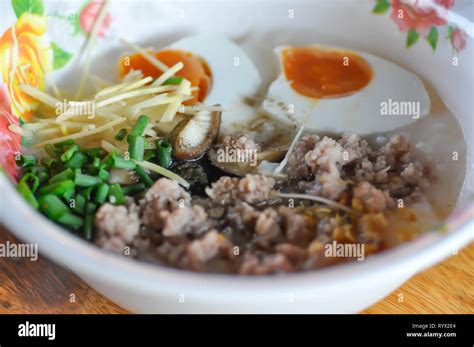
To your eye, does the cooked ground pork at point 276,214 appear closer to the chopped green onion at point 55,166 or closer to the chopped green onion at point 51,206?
the chopped green onion at point 51,206

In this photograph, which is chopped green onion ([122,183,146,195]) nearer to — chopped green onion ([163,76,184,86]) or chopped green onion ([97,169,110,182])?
chopped green onion ([97,169,110,182])

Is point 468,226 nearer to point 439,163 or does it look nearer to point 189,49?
point 439,163

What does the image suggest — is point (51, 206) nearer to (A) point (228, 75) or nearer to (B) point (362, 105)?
(A) point (228, 75)

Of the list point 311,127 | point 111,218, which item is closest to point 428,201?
point 311,127

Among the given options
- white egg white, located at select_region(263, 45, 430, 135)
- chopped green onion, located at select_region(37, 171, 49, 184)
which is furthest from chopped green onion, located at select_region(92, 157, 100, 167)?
white egg white, located at select_region(263, 45, 430, 135)

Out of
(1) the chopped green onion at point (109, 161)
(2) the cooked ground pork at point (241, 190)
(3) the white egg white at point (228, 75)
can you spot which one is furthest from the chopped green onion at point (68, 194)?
(3) the white egg white at point (228, 75)

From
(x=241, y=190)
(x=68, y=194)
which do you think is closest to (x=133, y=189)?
(x=68, y=194)
